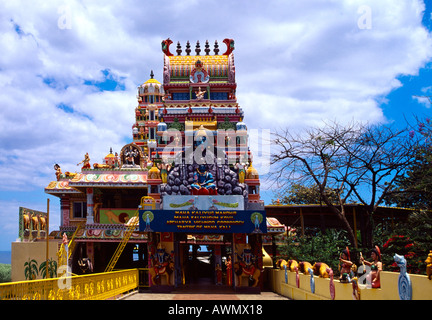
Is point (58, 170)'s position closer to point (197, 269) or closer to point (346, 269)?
point (197, 269)

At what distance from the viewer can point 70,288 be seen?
43.1 ft

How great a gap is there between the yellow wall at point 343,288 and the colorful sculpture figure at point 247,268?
3.99 ft

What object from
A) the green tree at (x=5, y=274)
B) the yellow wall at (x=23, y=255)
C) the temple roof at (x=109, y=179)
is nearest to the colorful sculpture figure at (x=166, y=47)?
the temple roof at (x=109, y=179)

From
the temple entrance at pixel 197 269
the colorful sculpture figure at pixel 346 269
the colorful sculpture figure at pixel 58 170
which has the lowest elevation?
the temple entrance at pixel 197 269

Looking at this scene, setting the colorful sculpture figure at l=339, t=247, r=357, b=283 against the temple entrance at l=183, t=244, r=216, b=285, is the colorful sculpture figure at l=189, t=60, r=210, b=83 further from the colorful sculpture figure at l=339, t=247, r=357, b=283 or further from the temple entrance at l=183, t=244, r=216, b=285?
the colorful sculpture figure at l=339, t=247, r=357, b=283

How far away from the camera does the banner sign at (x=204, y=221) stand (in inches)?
845

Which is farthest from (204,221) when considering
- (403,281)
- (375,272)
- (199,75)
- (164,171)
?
(199,75)

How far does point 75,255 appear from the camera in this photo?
3266cm

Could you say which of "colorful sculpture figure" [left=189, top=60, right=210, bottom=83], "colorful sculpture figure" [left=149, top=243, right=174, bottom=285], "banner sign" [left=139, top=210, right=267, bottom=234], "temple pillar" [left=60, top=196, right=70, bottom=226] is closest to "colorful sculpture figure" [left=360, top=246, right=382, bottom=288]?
"banner sign" [left=139, top=210, right=267, bottom=234]

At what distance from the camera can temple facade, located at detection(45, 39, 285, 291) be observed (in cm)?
2216

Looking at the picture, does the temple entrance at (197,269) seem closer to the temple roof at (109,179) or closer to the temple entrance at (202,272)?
the temple entrance at (202,272)
